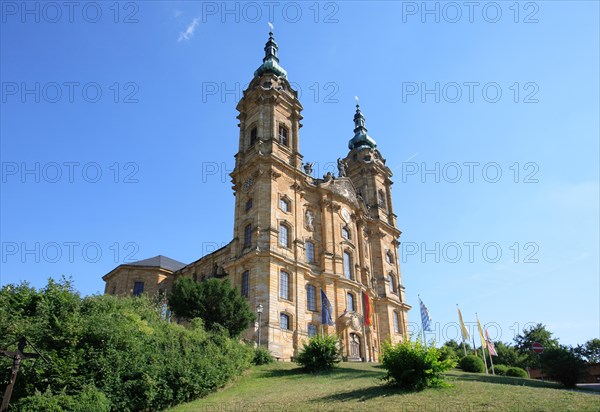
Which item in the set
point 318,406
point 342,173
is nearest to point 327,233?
point 342,173

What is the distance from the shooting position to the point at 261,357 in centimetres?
2875

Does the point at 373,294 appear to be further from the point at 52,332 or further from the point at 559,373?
the point at 52,332

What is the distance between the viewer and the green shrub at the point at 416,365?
1689 cm

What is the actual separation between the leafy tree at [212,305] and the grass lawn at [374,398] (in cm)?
726

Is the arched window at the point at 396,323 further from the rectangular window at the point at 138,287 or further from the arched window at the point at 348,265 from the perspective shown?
the rectangular window at the point at 138,287

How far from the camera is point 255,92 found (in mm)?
45781

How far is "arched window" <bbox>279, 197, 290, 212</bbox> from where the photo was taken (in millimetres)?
40216

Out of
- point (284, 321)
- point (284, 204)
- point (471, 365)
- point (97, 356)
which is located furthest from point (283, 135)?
point (97, 356)

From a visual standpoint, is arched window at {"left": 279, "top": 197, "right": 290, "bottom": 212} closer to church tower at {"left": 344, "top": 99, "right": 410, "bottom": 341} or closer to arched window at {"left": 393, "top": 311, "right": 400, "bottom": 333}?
church tower at {"left": 344, "top": 99, "right": 410, "bottom": 341}

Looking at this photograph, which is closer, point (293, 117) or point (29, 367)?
point (29, 367)

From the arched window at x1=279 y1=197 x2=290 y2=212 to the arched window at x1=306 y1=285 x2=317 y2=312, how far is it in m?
7.24

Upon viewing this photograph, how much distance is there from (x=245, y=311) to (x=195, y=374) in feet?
33.7

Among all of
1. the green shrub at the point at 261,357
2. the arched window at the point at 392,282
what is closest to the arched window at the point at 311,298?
the green shrub at the point at 261,357

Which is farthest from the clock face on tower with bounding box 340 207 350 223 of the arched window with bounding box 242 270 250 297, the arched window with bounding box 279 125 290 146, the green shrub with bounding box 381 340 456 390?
the green shrub with bounding box 381 340 456 390
